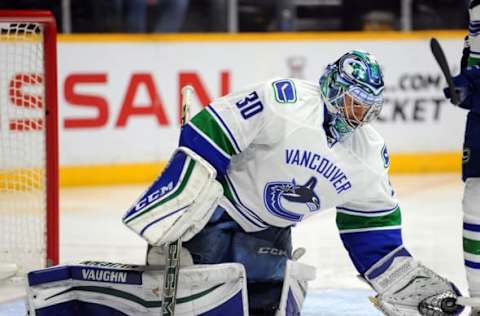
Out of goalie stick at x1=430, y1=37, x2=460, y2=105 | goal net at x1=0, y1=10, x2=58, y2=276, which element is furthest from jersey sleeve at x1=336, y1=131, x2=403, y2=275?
goal net at x1=0, y1=10, x2=58, y2=276

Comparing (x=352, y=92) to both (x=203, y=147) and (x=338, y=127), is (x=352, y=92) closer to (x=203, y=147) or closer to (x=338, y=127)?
(x=338, y=127)

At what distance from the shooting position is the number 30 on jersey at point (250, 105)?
2.95 meters

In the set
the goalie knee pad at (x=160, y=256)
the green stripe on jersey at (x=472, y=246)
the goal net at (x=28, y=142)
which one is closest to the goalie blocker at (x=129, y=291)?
the goalie knee pad at (x=160, y=256)

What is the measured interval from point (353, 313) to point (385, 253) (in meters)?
0.67

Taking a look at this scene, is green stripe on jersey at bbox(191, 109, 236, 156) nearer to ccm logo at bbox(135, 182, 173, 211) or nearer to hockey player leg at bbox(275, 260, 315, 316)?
ccm logo at bbox(135, 182, 173, 211)

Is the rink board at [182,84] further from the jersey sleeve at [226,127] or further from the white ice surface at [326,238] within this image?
the jersey sleeve at [226,127]

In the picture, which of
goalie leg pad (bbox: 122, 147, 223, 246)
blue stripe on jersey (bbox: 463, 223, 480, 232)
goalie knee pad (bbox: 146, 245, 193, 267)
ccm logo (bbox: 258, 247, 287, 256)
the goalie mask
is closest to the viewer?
goalie leg pad (bbox: 122, 147, 223, 246)

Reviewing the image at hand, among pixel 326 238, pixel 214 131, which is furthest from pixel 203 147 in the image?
pixel 326 238

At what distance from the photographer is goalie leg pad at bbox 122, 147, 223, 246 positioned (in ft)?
9.39

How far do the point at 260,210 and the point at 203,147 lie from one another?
342 mm

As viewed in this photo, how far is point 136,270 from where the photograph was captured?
3.03 meters

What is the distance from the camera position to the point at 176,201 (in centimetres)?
287

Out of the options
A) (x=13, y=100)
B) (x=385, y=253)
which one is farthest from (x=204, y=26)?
(x=385, y=253)

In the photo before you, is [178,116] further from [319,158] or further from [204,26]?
[319,158]
